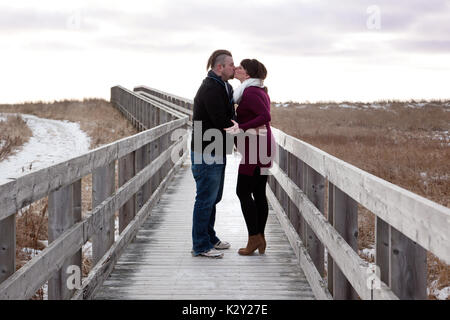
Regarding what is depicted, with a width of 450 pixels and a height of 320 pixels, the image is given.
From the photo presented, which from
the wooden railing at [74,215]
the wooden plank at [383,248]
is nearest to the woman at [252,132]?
the wooden railing at [74,215]

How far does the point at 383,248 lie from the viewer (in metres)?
3.22

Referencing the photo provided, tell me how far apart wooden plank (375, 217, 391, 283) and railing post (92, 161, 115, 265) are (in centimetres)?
272

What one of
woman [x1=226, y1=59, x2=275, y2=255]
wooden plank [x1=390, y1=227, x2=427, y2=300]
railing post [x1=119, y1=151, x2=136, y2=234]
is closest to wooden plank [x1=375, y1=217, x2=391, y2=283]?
wooden plank [x1=390, y1=227, x2=427, y2=300]

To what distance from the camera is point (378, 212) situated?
10.2 feet

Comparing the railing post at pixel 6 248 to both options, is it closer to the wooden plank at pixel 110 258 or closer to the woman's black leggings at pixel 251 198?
the wooden plank at pixel 110 258

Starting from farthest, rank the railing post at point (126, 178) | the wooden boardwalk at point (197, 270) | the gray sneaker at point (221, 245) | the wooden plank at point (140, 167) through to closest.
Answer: the wooden plank at point (140, 167)
the railing post at point (126, 178)
the gray sneaker at point (221, 245)
the wooden boardwalk at point (197, 270)

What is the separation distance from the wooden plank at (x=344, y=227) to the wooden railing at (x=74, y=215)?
74.9 inches

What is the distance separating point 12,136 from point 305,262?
20.1 metres

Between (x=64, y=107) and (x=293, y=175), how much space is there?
1565 inches

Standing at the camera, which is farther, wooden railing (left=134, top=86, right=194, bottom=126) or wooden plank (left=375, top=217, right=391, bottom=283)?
wooden railing (left=134, top=86, right=194, bottom=126)

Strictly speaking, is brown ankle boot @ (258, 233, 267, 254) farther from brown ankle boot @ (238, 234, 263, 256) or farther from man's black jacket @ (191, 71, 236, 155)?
man's black jacket @ (191, 71, 236, 155)

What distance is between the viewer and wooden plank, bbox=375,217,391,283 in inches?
125

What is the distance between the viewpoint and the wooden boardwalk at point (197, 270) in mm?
4980
